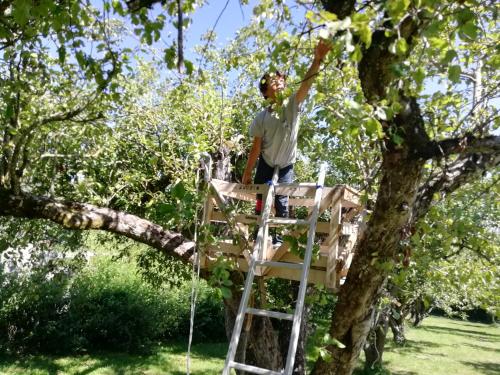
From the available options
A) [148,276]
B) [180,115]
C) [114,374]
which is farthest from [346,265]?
[114,374]

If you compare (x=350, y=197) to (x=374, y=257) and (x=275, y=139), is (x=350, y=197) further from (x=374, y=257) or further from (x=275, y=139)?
(x=275, y=139)

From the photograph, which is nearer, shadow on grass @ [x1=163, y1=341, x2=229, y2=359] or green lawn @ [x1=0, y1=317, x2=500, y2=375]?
green lawn @ [x1=0, y1=317, x2=500, y2=375]

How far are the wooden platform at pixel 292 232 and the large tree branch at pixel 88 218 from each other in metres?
0.78

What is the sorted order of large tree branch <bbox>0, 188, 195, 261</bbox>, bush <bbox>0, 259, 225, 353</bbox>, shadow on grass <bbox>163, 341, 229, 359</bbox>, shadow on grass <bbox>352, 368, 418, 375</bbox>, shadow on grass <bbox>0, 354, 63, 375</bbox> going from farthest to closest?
shadow on grass <bbox>163, 341, 229, 359</bbox>, shadow on grass <bbox>352, 368, 418, 375</bbox>, bush <bbox>0, 259, 225, 353</bbox>, shadow on grass <bbox>0, 354, 63, 375</bbox>, large tree branch <bbox>0, 188, 195, 261</bbox>

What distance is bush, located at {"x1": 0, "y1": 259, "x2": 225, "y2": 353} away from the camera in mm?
10617

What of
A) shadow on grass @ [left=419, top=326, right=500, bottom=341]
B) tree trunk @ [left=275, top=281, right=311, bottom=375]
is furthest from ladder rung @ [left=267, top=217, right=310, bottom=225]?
shadow on grass @ [left=419, top=326, right=500, bottom=341]

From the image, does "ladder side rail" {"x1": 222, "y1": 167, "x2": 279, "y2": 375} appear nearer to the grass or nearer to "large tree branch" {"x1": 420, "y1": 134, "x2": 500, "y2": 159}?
"large tree branch" {"x1": 420, "y1": 134, "x2": 500, "y2": 159}

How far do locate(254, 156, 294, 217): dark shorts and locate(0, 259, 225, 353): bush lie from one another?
5.97 m

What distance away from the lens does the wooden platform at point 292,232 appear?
374 cm

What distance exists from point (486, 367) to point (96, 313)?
39.7ft

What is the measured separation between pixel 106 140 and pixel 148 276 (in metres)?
2.59

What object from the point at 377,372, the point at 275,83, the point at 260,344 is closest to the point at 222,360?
the point at 377,372

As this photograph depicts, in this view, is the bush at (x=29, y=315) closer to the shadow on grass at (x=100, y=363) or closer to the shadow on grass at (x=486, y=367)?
the shadow on grass at (x=100, y=363)

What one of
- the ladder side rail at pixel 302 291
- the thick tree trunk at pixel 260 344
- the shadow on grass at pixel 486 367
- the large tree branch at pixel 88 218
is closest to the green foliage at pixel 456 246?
the ladder side rail at pixel 302 291
